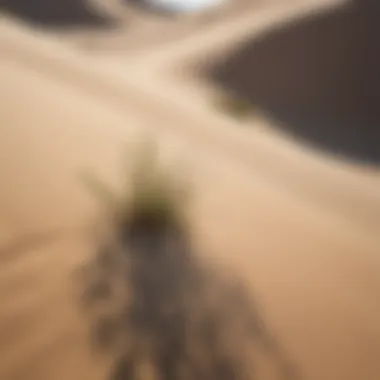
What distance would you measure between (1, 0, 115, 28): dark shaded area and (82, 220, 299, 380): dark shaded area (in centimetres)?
187

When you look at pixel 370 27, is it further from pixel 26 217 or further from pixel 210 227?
pixel 26 217

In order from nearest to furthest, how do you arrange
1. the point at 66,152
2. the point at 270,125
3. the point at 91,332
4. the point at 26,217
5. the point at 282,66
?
the point at 91,332
the point at 26,217
the point at 66,152
the point at 270,125
the point at 282,66

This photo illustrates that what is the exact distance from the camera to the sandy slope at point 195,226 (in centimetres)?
146

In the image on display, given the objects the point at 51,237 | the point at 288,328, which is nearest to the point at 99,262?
the point at 51,237

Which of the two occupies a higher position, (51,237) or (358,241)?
(358,241)

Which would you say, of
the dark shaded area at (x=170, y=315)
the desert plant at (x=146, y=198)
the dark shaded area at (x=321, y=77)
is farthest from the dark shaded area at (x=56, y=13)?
the dark shaded area at (x=170, y=315)

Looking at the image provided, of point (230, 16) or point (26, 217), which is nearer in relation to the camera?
point (26, 217)

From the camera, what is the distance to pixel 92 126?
222 cm

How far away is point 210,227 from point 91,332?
48cm

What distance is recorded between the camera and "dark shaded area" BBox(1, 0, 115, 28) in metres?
3.25

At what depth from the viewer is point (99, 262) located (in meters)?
1.63

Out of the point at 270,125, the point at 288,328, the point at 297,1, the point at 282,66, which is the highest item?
the point at 297,1

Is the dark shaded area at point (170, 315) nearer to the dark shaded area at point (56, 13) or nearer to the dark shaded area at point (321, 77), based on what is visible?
the dark shaded area at point (321, 77)

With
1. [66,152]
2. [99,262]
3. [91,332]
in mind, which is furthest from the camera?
[66,152]
